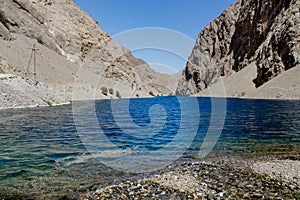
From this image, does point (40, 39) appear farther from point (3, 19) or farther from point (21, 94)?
point (21, 94)

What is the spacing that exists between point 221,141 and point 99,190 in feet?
34.1

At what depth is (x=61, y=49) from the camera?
93.1m

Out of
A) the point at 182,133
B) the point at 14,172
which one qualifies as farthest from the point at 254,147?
the point at 14,172

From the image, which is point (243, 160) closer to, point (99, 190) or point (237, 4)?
point (99, 190)

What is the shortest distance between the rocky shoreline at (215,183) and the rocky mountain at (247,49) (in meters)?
67.3

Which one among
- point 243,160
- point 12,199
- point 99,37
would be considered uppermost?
point 99,37

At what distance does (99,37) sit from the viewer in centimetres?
12488

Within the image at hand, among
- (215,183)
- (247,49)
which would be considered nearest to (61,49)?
(247,49)

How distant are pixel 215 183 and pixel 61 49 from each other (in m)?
94.1

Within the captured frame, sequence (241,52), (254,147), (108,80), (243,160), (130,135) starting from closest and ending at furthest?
(243,160)
(254,147)
(130,135)
(108,80)
(241,52)

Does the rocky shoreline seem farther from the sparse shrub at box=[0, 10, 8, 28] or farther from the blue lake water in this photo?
the sparse shrub at box=[0, 10, 8, 28]

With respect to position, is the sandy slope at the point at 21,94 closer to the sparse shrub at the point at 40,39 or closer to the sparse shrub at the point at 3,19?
the sparse shrub at the point at 3,19

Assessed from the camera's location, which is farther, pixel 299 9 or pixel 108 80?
pixel 108 80

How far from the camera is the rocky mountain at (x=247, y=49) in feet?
294
